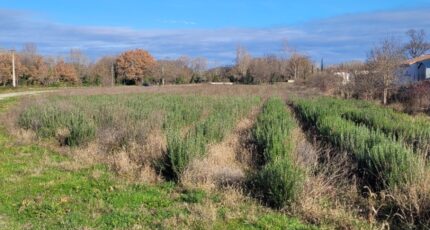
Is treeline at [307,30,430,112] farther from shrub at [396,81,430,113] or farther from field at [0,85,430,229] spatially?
field at [0,85,430,229]

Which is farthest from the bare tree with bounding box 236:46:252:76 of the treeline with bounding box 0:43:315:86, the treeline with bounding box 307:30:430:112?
the treeline with bounding box 307:30:430:112

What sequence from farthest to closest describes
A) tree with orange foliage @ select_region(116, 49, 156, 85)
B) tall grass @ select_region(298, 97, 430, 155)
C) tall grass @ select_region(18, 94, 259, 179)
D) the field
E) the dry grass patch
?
tree with orange foliage @ select_region(116, 49, 156, 85) < tall grass @ select_region(298, 97, 430, 155) < tall grass @ select_region(18, 94, 259, 179) < the dry grass patch < the field

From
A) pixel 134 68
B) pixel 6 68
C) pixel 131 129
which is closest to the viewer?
pixel 131 129

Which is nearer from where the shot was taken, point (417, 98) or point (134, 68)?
point (417, 98)

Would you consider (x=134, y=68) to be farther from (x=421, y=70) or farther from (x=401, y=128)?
(x=401, y=128)

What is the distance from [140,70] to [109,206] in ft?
264

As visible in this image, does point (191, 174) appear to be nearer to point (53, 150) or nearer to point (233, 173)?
point (233, 173)

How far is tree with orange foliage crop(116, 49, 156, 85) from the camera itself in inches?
3383

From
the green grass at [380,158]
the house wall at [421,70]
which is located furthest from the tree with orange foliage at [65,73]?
the green grass at [380,158]

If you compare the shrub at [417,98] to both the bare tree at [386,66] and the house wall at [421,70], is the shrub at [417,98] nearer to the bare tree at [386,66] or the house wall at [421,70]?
the bare tree at [386,66]

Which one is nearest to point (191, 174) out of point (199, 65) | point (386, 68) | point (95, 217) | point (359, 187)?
point (95, 217)

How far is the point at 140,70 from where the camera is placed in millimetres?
85875

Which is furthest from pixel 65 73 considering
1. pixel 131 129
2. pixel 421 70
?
pixel 131 129

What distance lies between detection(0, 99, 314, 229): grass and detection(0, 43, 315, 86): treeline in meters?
64.5
